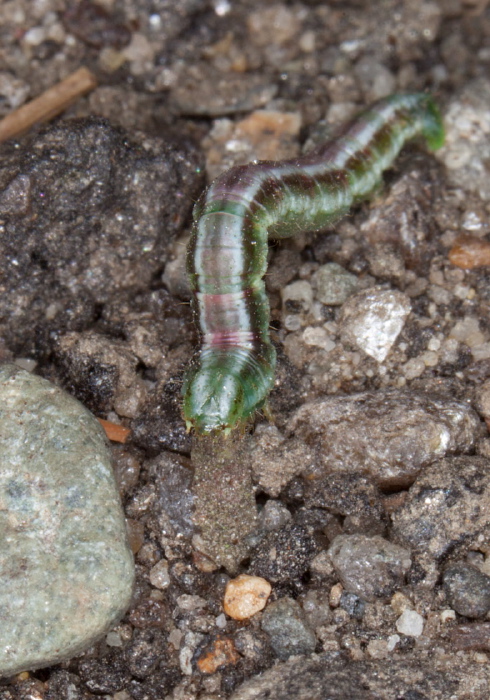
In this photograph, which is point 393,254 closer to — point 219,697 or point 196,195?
point 196,195

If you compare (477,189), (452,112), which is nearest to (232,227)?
(477,189)

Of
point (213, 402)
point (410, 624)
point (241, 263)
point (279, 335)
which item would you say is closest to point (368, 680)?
point (410, 624)

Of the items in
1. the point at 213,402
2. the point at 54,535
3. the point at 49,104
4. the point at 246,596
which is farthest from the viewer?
the point at 49,104

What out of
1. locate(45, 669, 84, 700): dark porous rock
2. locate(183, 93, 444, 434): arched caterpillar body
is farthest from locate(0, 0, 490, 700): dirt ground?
locate(183, 93, 444, 434): arched caterpillar body

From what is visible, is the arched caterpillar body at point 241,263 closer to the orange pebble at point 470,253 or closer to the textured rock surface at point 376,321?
the textured rock surface at point 376,321

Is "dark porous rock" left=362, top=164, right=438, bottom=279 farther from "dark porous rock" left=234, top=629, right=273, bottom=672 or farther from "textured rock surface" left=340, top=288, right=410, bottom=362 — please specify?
"dark porous rock" left=234, top=629, right=273, bottom=672

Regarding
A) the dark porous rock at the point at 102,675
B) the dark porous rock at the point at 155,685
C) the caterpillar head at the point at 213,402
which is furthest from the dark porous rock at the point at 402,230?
the dark porous rock at the point at 102,675

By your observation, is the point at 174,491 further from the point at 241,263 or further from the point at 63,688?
the point at 241,263
